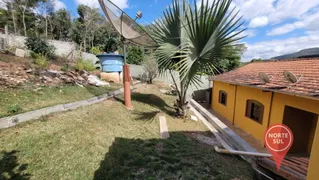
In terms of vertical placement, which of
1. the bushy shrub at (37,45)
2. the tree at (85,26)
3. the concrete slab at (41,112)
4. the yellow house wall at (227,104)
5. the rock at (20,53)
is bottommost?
the yellow house wall at (227,104)

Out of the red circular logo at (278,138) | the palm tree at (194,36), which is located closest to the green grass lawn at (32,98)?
the palm tree at (194,36)

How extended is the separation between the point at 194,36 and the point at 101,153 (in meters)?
3.55

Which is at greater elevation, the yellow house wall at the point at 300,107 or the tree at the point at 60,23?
the tree at the point at 60,23

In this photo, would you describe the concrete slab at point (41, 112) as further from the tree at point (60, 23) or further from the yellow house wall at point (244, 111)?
the tree at point (60, 23)

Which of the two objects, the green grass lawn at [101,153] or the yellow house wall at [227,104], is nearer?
the green grass lawn at [101,153]

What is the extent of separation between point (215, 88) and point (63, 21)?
23667 millimetres

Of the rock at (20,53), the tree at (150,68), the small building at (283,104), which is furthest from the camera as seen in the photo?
the tree at (150,68)

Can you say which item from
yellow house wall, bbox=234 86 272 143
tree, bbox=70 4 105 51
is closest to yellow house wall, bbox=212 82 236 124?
yellow house wall, bbox=234 86 272 143

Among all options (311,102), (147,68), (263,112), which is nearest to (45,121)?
(311,102)

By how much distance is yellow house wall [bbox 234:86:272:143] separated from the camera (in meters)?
6.19

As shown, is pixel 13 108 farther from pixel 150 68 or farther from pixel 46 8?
pixel 46 8

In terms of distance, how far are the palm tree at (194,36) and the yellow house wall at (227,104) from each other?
4.69 metres

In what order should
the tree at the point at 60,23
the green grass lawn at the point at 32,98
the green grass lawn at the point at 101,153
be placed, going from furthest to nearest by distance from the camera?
the tree at the point at 60,23 → the green grass lawn at the point at 32,98 → the green grass lawn at the point at 101,153

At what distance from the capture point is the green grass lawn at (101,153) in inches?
93.6
